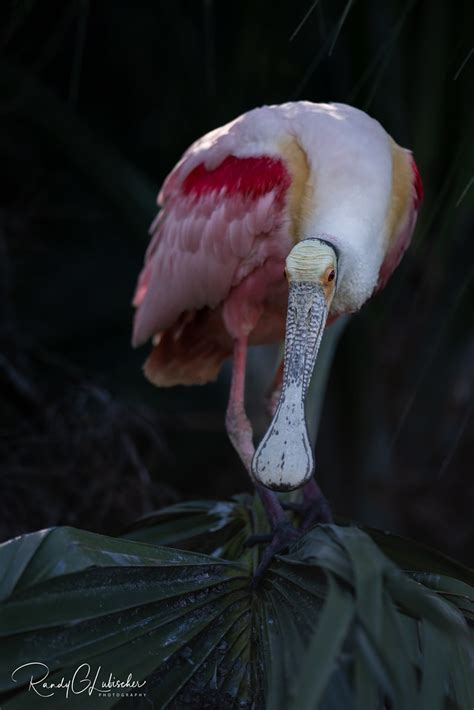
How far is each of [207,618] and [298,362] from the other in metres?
0.74

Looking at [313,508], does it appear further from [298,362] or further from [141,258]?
[141,258]

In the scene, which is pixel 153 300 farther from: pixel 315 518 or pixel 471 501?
pixel 471 501

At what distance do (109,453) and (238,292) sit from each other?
4.35 feet

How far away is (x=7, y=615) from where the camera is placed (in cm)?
194

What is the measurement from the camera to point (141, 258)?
6535 millimetres

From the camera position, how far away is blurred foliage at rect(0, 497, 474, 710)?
1753mm

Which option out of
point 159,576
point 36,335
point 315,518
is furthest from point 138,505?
point 159,576

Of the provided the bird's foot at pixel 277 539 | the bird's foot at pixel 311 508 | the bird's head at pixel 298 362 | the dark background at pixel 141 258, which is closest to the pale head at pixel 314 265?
the bird's head at pixel 298 362

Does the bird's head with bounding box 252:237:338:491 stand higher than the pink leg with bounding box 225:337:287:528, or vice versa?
the bird's head with bounding box 252:237:338:491

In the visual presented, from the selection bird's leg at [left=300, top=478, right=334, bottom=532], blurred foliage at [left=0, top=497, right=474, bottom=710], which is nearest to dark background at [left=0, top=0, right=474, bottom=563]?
bird's leg at [left=300, top=478, right=334, bottom=532]

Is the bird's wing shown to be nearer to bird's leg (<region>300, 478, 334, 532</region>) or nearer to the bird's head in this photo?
the bird's head

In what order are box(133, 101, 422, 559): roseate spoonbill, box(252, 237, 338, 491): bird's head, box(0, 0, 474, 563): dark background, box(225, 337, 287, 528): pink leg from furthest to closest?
box(0, 0, 474, 563): dark background
box(225, 337, 287, 528): pink leg
box(133, 101, 422, 559): roseate spoonbill
box(252, 237, 338, 491): bird's head

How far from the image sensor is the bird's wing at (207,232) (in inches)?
135

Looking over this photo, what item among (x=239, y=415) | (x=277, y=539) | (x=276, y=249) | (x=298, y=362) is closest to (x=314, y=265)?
(x=298, y=362)
